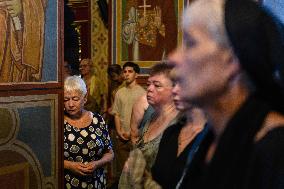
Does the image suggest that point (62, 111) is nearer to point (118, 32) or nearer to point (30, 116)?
point (30, 116)

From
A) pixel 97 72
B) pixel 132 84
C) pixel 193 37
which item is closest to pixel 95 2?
pixel 97 72

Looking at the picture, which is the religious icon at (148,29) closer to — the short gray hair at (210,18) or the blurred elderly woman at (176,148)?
the blurred elderly woman at (176,148)

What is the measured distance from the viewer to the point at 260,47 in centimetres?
123

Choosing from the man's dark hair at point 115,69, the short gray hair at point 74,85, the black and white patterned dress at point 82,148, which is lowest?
the black and white patterned dress at point 82,148

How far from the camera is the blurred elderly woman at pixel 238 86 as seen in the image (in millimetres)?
1194

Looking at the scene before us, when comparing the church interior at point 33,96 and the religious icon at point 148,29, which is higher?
the religious icon at point 148,29

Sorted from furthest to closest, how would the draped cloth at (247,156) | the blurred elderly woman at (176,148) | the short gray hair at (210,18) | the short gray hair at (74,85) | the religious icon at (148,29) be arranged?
the religious icon at (148,29)
the short gray hair at (74,85)
the blurred elderly woman at (176,148)
the short gray hair at (210,18)
the draped cloth at (247,156)

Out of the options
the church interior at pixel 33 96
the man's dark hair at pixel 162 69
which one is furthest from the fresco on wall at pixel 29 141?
the man's dark hair at pixel 162 69

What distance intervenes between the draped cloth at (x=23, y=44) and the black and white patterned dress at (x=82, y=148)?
19.3 inches

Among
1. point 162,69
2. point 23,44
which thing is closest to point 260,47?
point 162,69

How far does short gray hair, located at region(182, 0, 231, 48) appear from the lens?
131cm

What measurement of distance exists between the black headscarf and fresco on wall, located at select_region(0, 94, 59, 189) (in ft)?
8.13

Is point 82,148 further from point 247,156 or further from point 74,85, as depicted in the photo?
point 247,156

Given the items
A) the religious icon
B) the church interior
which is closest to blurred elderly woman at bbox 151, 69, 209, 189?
the church interior
